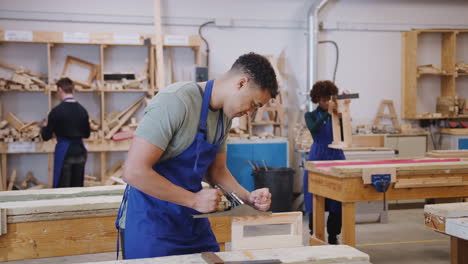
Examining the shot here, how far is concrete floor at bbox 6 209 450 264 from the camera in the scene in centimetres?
480

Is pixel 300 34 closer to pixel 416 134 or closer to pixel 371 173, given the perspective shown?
pixel 416 134

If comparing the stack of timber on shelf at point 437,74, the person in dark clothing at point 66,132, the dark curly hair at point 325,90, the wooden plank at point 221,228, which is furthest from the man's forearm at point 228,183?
the stack of timber on shelf at point 437,74

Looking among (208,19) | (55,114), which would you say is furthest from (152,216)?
(208,19)

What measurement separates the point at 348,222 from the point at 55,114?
3.37m

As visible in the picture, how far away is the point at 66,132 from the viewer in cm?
552

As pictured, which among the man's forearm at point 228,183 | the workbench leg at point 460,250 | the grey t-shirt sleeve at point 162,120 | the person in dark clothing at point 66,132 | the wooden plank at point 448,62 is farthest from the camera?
the wooden plank at point 448,62

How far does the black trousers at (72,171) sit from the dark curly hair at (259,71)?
407 centimetres

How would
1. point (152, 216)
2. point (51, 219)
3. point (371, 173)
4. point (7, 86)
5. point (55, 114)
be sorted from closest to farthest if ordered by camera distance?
point (152, 216) → point (51, 219) → point (371, 173) → point (55, 114) → point (7, 86)

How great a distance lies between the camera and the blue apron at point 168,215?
1986 mm

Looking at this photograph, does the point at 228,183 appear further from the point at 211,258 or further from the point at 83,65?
the point at 83,65

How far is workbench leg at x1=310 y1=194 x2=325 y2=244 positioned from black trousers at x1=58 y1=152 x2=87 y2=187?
8.92 feet

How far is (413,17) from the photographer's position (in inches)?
324

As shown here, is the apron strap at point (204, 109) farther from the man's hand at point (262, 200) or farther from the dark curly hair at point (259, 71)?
the man's hand at point (262, 200)

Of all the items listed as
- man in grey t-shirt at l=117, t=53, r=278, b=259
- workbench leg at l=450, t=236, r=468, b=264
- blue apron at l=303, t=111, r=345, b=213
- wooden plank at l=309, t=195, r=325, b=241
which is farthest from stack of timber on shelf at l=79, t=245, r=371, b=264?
blue apron at l=303, t=111, r=345, b=213
